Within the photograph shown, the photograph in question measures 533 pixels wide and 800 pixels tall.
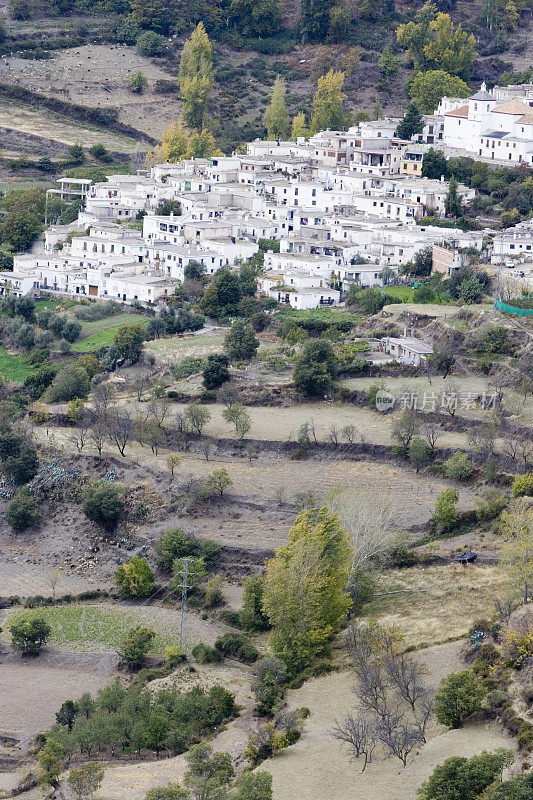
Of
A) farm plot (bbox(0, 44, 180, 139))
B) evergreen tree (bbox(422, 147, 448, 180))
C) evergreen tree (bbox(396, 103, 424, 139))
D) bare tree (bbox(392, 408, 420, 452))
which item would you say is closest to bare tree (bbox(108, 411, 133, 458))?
bare tree (bbox(392, 408, 420, 452))

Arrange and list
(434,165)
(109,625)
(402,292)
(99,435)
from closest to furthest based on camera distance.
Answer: (109,625), (99,435), (402,292), (434,165)

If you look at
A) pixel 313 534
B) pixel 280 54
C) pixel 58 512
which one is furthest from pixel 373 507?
pixel 280 54

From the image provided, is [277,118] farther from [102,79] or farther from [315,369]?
[315,369]

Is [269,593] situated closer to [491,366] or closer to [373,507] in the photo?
[373,507]

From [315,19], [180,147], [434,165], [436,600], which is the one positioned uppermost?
[315,19]

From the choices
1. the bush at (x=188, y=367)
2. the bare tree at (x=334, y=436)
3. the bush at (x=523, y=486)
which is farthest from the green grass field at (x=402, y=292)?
the bush at (x=523, y=486)

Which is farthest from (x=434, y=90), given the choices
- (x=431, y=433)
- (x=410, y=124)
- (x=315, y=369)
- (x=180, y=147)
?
(x=431, y=433)

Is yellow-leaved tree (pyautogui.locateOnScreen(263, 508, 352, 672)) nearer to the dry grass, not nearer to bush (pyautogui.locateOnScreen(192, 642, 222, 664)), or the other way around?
the dry grass
